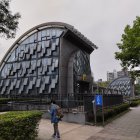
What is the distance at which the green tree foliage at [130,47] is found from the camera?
71.4 feet

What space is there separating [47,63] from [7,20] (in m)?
26.2

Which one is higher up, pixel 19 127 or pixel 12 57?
pixel 12 57

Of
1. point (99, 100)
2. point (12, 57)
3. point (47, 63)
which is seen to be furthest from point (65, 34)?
point (99, 100)

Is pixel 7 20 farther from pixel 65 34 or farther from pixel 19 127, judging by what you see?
pixel 65 34

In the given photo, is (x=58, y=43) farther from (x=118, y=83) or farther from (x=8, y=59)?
(x=118, y=83)

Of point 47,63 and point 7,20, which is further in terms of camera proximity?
point 47,63

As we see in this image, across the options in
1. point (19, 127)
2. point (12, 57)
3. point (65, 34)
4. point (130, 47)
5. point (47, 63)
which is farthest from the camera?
point (12, 57)

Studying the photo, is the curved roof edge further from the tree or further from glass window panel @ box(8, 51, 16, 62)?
the tree

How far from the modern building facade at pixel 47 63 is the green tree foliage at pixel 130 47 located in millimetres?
16809

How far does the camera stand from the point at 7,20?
622 inches

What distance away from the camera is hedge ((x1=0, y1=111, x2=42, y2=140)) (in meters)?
→ 9.18

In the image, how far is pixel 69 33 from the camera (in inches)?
1651

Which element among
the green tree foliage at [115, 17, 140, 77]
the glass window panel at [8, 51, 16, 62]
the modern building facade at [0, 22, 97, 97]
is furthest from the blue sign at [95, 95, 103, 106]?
the glass window panel at [8, 51, 16, 62]

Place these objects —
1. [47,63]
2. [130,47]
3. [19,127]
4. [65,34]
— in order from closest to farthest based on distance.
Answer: [19,127] → [130,47] → [65,34] → [47,63]
